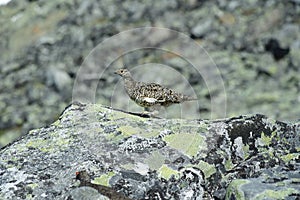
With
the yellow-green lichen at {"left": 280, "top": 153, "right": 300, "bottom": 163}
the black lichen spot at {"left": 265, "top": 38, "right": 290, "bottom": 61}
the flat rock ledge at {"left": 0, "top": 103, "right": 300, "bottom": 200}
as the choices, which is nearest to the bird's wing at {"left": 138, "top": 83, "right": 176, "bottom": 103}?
the flat rock ledge at {"left": 0, "top": 103, "right": 300, "bottom": 200}

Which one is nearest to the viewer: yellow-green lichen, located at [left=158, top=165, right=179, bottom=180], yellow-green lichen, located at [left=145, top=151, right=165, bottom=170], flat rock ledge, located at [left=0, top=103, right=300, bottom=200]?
flat rock ledge, located at [left=0, top=103, right=300, bottom=200]

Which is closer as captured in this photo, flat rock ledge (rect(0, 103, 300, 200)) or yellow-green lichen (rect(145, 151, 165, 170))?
flat rock ledge (rect(0, 103, 300, 200))

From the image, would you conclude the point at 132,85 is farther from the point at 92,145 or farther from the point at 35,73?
the point at 35,73

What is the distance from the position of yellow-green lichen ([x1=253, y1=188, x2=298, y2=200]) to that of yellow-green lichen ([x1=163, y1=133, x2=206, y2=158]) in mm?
1528

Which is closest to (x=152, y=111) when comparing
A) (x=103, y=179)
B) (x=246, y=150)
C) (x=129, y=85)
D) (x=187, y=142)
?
(x=129, y=85)

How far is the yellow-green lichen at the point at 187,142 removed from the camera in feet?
27.5

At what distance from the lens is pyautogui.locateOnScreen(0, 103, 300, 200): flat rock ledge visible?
25.0 ft

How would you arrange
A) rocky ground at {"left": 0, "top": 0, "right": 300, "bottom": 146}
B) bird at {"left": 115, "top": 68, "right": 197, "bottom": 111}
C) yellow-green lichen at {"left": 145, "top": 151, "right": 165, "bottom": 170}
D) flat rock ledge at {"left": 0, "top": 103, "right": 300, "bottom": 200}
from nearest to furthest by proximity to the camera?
flat rock ledge at {"left": 0, "top": 103, "right": 300, "bottom": 200} → yellow-green lichen at {"left": 145, "top": 151, "right": 165, "bottom": 170} → bird at {"left": 115, "top": 68, "right": 197, "bottom": 111} → rocky ground at {"left": 0, "top": 0, "right": 300, "bottom": 146}

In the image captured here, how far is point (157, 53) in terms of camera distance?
1215 inches

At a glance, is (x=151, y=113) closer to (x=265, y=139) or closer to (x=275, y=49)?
(x=265, y=139)

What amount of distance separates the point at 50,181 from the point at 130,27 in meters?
25.9

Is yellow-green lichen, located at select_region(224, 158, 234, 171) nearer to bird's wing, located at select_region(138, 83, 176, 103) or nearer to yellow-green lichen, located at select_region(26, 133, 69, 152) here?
yellow-green lichen, located at select_region(26, 133, 69, 152)

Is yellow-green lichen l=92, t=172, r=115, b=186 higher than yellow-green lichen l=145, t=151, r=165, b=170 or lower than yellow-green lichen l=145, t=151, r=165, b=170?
lower

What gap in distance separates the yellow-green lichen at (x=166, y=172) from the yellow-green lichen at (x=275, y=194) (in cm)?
133
